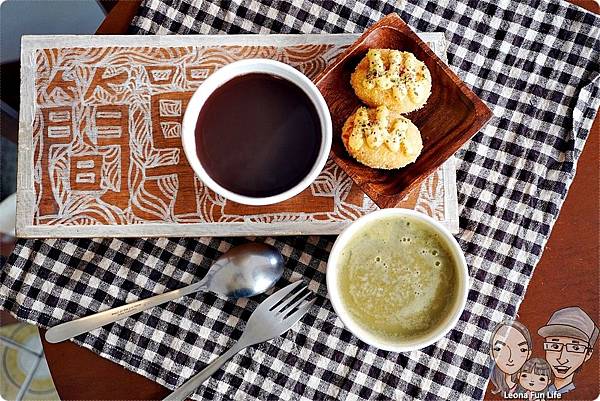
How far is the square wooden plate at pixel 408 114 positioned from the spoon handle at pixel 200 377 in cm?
35

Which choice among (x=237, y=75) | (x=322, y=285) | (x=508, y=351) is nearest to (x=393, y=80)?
(x=237, y=75)

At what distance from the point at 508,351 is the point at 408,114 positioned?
44 cm

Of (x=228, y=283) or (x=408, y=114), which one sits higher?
(x=408, y=114)

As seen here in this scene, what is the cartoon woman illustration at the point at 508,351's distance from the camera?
113cm

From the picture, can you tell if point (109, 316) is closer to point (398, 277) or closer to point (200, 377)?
point (200, 377)

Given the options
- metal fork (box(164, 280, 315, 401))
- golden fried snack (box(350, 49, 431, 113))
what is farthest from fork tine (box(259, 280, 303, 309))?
golden fried snack (box(350, 49, 431, 113))

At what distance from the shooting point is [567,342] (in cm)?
116

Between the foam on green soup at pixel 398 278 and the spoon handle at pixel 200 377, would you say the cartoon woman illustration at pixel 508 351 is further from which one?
the spoon handle at pixel 200 377

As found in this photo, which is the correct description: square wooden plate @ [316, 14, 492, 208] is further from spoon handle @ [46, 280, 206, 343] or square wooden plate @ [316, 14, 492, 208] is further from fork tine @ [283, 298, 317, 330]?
spoon handle @ [46, 280, 206, 343]

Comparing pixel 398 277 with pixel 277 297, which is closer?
pixel 398 277

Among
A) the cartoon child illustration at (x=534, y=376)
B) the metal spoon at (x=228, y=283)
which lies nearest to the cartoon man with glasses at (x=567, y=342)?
the cartoon child illustration at (x=534, y=376)

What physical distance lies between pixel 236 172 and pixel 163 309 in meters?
0.29

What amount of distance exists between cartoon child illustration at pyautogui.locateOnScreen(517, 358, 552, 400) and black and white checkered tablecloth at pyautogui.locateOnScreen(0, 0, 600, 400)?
86 millimetres

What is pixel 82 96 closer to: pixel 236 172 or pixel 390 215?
pixel 236 172
